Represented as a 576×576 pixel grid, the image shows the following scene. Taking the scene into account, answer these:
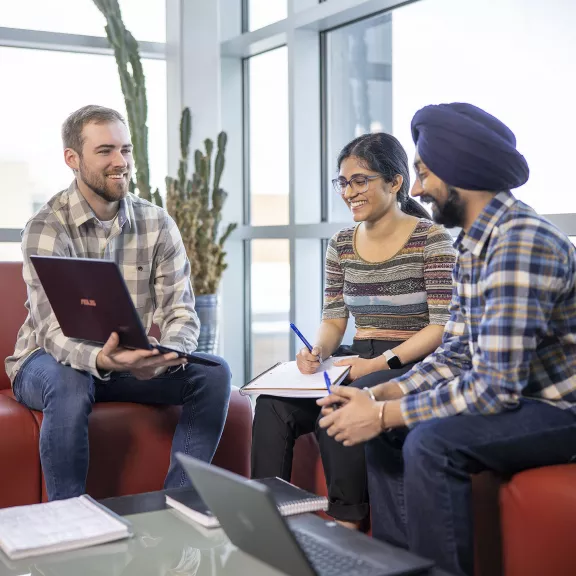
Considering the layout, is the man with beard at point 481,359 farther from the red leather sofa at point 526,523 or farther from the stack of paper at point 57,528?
the stack of paper at point 57,528

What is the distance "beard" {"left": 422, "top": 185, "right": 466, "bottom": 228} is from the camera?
1.91 meters

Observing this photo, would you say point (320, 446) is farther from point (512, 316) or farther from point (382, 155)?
point (382, 155)

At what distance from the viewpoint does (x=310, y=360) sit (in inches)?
93.9

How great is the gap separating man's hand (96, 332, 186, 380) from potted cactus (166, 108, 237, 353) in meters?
1.82

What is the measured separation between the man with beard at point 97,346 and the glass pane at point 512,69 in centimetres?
125

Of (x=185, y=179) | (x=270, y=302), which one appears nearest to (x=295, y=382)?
(x=185, y=179)

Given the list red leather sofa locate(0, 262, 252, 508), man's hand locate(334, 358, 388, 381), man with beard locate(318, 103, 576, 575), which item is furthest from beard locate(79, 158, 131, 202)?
man with beard locate(318, 103, 576, 575)

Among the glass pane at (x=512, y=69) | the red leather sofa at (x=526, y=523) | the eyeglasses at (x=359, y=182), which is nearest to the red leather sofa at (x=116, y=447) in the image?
the eyeglasses at (x=359, y=182)

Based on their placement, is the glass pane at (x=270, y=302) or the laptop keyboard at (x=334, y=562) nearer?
the laptop keyboard at (x=334, y=562)

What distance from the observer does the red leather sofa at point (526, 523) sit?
169 cm

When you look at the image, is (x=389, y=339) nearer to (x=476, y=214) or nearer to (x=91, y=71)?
(x=476, y=214)

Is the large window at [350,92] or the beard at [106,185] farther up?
the large window at [350,92]

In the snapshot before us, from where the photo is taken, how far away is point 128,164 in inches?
105

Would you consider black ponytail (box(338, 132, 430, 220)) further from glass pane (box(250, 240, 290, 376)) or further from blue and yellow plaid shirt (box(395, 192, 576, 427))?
glass pane (box(250, 240, 290, 376))
